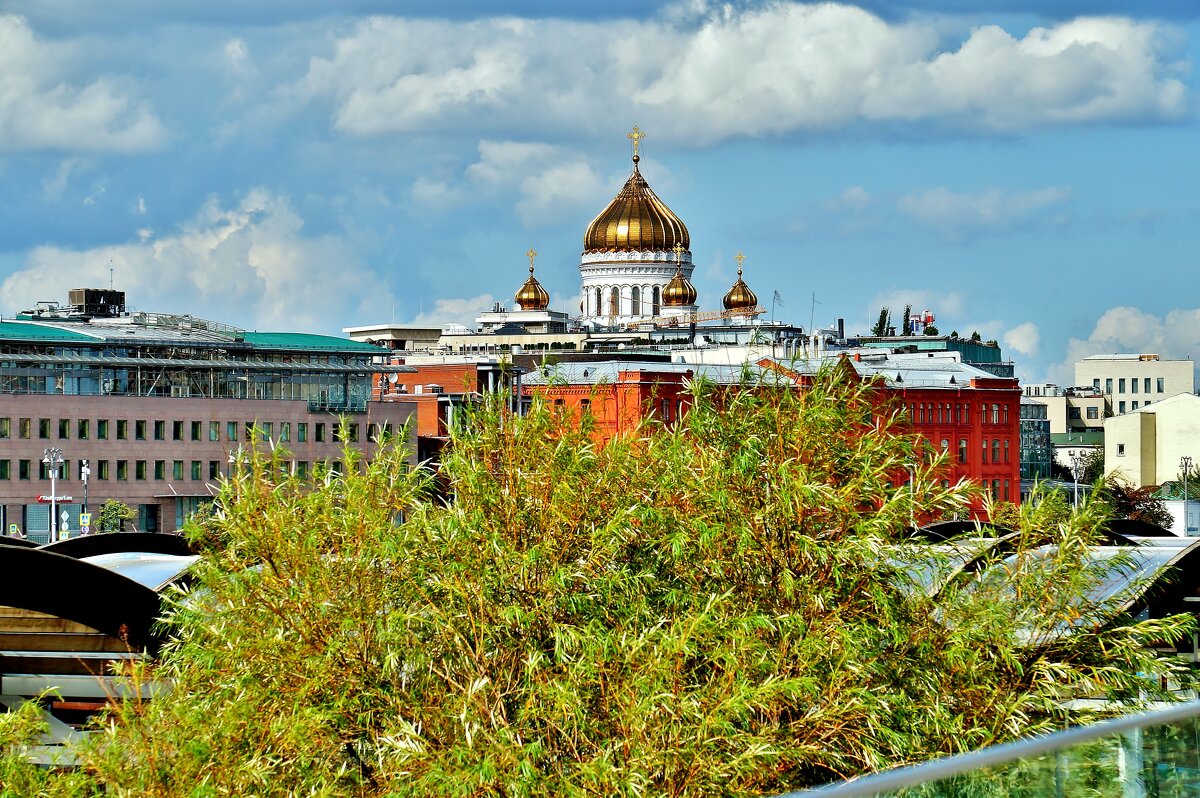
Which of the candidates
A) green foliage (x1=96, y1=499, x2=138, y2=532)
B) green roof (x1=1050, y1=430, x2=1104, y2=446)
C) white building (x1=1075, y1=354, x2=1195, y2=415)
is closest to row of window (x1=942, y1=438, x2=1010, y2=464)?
green roof (x1=1050, y1=430, x2=1104, y2=446)

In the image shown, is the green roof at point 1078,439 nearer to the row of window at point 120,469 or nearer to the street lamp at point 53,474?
the row of window at point 120,469

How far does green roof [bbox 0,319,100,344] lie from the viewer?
A: 78438mm

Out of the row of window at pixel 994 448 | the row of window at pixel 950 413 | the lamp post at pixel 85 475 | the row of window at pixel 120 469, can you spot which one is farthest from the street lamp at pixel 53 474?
the row of window at pixel 994 448

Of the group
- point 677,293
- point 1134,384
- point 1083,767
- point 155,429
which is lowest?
point 1083,767

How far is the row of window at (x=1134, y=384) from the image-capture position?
161125 millimetres

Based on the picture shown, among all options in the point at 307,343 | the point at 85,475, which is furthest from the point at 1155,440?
the point at 85,475

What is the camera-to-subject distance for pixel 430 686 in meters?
15.9

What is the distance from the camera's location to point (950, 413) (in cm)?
→ 9919

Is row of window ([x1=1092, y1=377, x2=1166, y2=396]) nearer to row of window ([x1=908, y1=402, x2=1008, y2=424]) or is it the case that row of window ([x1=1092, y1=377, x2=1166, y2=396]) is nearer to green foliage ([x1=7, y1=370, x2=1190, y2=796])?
row of window ([x1=908, y1=402, x2=1008, y2=424])

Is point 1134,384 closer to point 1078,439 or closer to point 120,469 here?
point 1078,439

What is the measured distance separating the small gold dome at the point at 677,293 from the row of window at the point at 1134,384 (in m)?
42.5

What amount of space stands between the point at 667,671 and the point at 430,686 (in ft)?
7.42

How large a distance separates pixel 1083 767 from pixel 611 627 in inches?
331

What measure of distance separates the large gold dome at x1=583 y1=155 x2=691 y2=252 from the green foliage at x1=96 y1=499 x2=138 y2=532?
Result: 80.5 m
